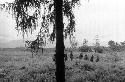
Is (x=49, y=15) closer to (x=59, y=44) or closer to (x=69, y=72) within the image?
(x=59, y=44)

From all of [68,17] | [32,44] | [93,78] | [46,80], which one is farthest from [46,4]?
[93,78]

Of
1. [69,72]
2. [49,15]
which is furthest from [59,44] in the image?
[69,72]

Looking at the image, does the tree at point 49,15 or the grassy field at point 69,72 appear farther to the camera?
the grassy field at point 69,72

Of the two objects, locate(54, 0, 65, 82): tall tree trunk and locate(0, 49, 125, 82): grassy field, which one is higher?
locate(54, 0, 65, 82): tall tree trunk

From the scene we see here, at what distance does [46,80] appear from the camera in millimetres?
13617

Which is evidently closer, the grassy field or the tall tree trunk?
the tall tree trunk

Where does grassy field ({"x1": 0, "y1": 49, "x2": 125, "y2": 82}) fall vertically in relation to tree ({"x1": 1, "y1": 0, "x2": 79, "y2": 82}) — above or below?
below

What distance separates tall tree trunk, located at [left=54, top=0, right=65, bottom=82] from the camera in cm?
849

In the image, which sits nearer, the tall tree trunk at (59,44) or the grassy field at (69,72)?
the tall tree trunk at (59,44)

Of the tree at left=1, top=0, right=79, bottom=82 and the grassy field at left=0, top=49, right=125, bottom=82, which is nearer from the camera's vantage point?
the tree at left=1, top=0, right=79, bottom=82

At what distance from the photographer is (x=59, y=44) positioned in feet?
28.0

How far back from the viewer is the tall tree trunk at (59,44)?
27.9ft

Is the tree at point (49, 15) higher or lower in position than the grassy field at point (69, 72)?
higher

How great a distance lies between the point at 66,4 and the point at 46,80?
19.2 ft
